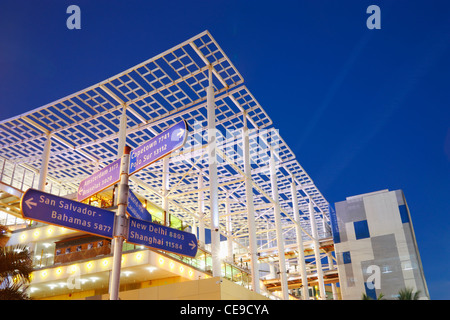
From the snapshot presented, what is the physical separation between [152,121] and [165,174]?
178 inches

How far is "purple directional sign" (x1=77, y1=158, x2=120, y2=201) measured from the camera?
9945 millimetres

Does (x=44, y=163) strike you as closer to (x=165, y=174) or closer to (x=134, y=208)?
(x=165, y=174)

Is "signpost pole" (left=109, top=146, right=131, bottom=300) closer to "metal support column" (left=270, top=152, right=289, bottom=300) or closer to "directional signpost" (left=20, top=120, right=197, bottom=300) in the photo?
"directional signpost" (left=20, top=120, right=197, bottom=300)

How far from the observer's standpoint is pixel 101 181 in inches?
402

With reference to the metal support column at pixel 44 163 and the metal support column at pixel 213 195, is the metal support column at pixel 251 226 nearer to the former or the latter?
the metal support column at pixel 213 195

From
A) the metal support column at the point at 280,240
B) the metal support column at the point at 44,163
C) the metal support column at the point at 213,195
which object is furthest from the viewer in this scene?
the metal support column at the point at 280,240

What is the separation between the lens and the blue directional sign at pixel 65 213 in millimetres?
8227

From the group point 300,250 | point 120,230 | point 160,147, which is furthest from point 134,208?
point 300,250

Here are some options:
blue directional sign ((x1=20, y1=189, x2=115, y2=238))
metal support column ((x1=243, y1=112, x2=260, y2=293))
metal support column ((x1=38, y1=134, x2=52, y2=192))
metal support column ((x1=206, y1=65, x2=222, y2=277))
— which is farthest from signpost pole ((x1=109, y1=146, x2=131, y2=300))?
metal support column ((x1=38, y1=134, x2=52, y2=192))

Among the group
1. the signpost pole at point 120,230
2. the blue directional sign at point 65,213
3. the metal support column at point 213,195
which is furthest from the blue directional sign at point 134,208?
the metal support column at point 213,195

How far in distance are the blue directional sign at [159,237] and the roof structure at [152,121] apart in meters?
18.9

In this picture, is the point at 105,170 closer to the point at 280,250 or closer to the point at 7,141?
the point at 280,250

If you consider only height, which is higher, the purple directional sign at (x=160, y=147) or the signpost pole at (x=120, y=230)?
the purple directional sign at (x=160, y=147)
